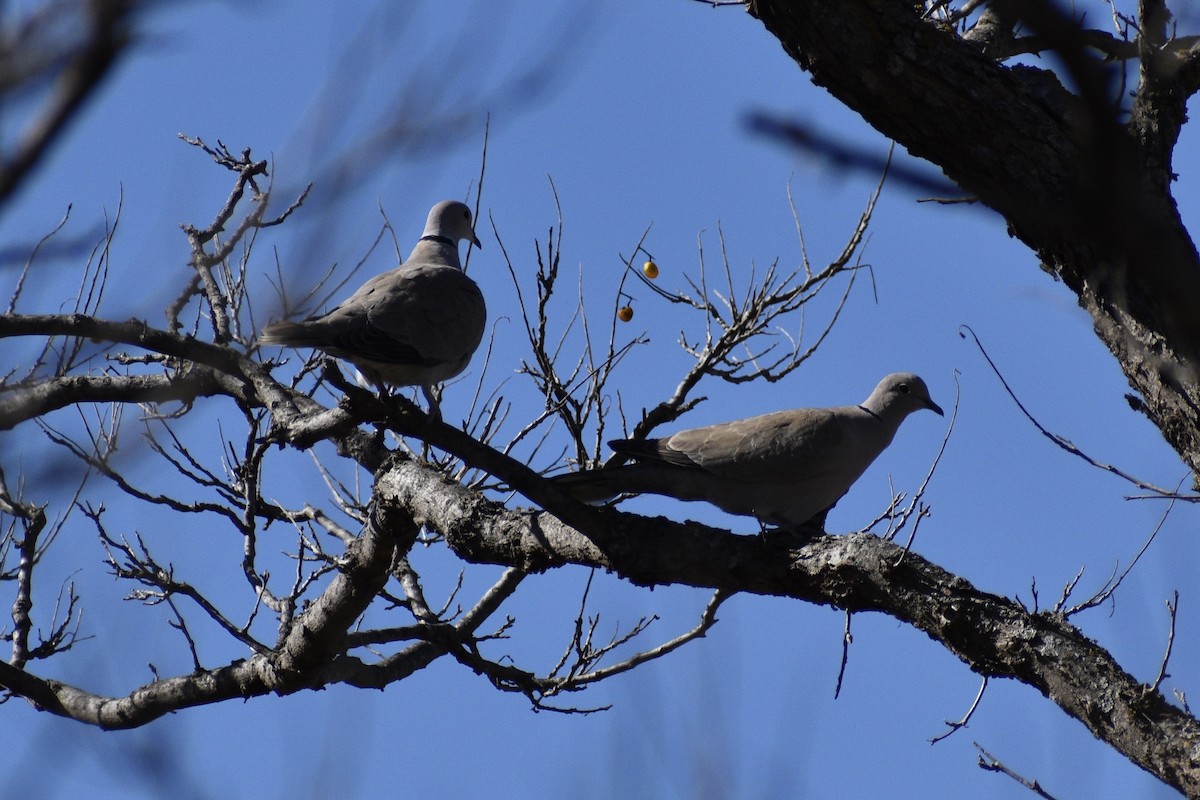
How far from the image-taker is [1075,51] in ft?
2.59

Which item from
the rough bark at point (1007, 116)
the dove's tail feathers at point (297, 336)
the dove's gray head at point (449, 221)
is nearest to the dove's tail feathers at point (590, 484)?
the dove's tail feathers at point (297, 336)

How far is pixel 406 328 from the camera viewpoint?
182 inches

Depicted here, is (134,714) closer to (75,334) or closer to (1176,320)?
(75,334)

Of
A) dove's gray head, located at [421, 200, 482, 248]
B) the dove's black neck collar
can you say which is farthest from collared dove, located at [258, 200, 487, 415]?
the dove's black neck collar

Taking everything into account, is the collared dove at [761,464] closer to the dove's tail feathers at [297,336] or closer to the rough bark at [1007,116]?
the dove's tail feathers at [297,336]

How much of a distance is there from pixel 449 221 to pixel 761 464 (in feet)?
8.11

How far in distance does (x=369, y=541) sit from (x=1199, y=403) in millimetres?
2588

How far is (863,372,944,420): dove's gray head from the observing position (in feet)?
18.8

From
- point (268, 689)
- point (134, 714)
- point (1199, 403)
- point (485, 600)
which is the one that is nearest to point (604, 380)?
point (485, 600)

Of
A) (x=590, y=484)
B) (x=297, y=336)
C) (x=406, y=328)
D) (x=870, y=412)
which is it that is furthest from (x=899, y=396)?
(x=297, y=336)

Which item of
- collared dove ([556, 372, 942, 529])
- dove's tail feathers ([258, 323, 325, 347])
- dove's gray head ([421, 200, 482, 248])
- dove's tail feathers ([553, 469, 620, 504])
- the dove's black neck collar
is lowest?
dove's tail feathers ([553, 469, 620, 504])

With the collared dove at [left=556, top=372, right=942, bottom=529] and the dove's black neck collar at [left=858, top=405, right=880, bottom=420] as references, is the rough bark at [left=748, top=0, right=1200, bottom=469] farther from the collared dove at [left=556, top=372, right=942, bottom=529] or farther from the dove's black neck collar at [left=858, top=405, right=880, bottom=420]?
the dove's black neck collar at [left=858, top=405, right=880, bottom=420]

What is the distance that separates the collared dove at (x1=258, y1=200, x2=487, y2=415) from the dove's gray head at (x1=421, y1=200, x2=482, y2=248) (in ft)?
2.19

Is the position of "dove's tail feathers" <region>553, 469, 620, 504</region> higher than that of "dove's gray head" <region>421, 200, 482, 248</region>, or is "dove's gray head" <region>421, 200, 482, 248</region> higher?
"dove's gray head" <region>421, 200, 482, 248</region>
